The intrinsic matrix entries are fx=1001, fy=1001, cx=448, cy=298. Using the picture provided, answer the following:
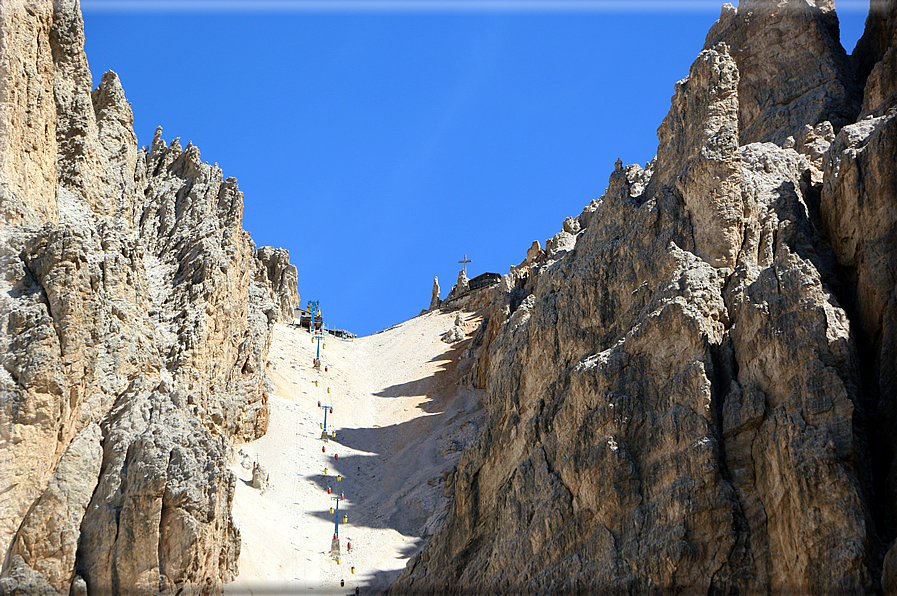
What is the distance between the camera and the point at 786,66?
5859 centimetres

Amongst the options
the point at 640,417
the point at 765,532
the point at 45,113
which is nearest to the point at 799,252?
the point at 640,417

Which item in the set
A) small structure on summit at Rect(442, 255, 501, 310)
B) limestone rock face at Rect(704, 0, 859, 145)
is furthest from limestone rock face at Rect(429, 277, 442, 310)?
limestone rock face at Rect(704, 0, 859, 145)

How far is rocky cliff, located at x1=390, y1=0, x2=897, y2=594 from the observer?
104ft

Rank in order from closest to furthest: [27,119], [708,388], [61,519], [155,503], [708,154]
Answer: [61,519]
[708,388]
[155,503]
[27,119]
[708,154]

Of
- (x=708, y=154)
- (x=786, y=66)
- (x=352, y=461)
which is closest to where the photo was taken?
(x=708, y=154)

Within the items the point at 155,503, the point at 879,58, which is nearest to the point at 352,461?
the point at 155,503

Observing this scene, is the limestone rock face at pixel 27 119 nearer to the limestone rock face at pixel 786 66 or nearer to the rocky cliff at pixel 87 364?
the rocky cliff at pixel 87 364

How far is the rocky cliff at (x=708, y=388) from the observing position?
31719 millimetres

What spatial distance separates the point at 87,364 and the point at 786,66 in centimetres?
4239

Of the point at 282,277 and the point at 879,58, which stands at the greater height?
the point at 282,277

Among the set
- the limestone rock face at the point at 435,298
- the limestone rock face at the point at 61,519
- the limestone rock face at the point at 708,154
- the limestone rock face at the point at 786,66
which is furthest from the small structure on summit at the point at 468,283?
the limestone rock face at the point at 61,519

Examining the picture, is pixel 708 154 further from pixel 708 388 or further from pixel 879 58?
pixel 879 58

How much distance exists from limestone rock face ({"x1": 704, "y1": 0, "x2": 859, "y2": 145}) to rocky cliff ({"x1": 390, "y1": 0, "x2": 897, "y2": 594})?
4.43 m

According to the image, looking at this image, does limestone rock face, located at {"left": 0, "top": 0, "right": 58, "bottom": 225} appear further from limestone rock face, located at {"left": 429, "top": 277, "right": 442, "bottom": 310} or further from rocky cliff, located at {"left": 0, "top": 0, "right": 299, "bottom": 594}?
limestone rock face, located at {"left": 429, "top": 277, "right": 442, "bottom": 310}
